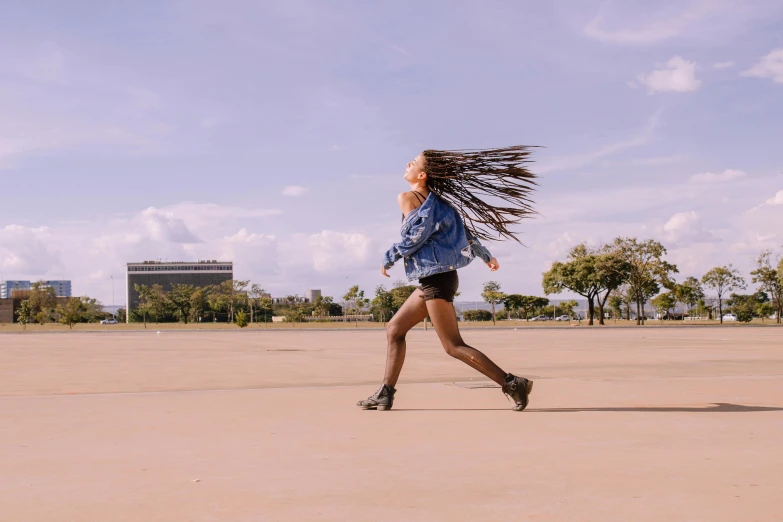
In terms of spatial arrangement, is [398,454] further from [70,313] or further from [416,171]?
[70,313]

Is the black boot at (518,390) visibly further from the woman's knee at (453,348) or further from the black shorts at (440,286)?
the black shorts at (440,286)

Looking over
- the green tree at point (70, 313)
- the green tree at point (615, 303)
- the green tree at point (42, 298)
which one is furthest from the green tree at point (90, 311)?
the green tree at point (615, 303)

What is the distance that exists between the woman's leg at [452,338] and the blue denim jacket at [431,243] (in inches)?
10.2

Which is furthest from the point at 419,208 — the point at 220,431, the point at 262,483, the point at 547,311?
the point at 547,311

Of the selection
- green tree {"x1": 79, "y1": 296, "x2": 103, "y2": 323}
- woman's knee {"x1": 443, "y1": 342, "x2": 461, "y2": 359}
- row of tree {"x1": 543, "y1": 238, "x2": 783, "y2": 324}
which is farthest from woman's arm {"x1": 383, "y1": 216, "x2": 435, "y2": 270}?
green tree {"x1": 79, "y1": 296, "x2": 103, "y2": 323}

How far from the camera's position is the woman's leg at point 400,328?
6449mm

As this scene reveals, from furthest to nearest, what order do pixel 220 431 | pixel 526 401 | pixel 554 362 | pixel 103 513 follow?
pixel 554 362
pixel 526 401
pixel 220 431
pixel 103 513

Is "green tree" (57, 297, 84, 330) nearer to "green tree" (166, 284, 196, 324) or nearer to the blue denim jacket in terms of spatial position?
"green tree" (166, 284, 196, 324)

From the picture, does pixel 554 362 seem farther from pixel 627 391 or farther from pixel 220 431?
pixel 220 431

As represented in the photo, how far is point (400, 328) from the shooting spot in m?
6.56

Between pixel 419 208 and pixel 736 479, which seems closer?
pixel 736 479

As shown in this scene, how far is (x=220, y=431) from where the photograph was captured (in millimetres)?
5188

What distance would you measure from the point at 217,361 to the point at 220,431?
28.8 feet

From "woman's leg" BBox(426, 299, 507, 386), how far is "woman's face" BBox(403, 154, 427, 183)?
3.44 feet
